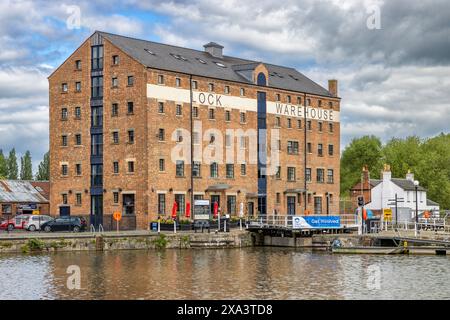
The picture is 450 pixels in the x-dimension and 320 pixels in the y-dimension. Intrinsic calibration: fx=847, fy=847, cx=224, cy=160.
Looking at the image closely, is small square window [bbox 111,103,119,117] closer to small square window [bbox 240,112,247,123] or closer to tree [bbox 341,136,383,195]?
small square window [bbox 240,112,247,123]

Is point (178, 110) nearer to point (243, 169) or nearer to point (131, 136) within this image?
point (131, 136)

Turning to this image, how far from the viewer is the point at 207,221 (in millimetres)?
67188

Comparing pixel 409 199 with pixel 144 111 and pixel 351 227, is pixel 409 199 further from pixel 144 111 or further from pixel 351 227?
pixel 144 111

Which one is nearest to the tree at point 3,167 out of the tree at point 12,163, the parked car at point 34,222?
the tree at point 12,163

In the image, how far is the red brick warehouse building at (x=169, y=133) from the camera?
7194cm

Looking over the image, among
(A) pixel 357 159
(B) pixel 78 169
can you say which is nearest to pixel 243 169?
(B) pixel 78 169

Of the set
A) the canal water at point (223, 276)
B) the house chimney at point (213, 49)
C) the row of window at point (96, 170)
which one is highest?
the house chimney at point (213, 49)

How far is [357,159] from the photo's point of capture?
130000mm

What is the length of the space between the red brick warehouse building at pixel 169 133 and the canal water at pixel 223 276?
16.5 metres

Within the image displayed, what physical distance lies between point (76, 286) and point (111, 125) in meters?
37.1

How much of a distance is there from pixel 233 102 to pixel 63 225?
68.6ft

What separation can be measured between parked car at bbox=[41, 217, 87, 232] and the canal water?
41.8ft

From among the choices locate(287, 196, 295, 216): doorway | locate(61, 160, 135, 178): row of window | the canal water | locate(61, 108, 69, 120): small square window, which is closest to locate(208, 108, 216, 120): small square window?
locate(61, 160, 135, 178): row of window

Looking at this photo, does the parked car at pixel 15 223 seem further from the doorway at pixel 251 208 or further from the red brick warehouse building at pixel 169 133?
the doorway at pixel 251 208
